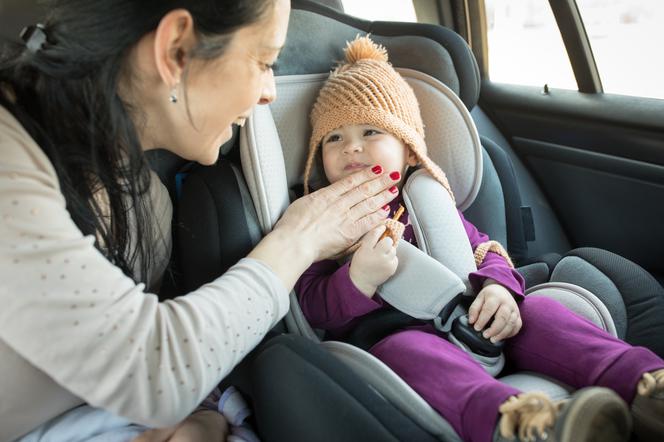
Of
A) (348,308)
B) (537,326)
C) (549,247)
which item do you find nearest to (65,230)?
(348,308)

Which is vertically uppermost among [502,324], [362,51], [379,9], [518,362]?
[379,9]

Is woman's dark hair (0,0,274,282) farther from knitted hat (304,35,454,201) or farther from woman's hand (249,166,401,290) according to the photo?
knitted hat (304,35,454,201)

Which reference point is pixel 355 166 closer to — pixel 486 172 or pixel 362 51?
pixel 362 51

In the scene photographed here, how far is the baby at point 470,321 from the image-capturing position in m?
0.84

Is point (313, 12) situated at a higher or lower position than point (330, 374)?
higher

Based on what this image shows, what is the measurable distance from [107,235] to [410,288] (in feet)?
1.99

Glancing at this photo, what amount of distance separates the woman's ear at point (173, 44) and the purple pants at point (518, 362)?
0.67 meters

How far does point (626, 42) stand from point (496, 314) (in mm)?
1540

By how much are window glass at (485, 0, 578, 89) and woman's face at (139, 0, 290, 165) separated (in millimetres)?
1700

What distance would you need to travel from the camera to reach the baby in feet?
2.77

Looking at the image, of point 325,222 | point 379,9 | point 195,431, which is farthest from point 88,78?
point 379,9

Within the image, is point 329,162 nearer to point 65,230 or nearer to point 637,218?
point 65,230

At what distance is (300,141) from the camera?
149 cm

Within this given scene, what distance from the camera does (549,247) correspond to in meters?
2.12
